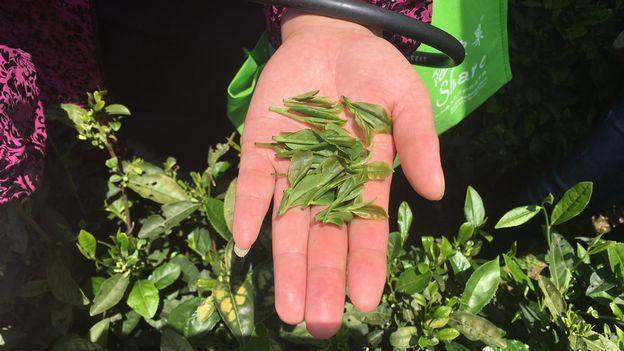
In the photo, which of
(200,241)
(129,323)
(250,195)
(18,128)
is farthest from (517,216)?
(18,128)

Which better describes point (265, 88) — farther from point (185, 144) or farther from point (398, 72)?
point (185, 144)

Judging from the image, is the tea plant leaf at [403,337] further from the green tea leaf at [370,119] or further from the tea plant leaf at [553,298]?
the green tea leaf at [370,119]

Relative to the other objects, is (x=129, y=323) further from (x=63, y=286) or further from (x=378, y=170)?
(x=378, y=170)

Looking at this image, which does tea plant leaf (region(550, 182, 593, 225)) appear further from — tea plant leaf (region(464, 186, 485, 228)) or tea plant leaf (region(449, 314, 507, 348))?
tea plant leaf (region(449, 314, 507, 348))

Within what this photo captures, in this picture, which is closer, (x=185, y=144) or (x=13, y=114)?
(x=13, y=114)

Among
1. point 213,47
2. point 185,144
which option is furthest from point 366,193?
point 185,144
